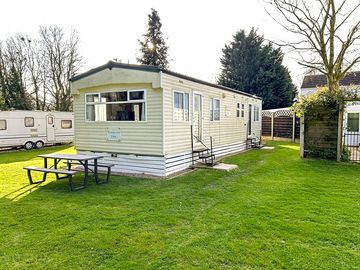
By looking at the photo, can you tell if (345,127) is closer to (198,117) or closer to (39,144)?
(198,117)

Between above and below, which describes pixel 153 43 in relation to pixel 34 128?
above

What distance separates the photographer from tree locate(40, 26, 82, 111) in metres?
22.9

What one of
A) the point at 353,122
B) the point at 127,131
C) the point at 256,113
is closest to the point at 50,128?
the point at 127,131

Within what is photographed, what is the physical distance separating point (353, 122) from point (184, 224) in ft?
49.2

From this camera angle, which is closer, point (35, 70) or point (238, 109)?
point (238, 109)

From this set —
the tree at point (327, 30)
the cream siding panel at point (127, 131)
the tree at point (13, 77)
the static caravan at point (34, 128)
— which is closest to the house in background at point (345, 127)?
the tree at point (327, 30)

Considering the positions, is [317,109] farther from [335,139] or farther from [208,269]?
[208,269]

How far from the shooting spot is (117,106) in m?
8.13

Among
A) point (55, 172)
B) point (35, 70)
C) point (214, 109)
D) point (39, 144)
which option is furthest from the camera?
point (35, 70)

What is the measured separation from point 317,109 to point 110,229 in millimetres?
8791

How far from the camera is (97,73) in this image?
326 inches

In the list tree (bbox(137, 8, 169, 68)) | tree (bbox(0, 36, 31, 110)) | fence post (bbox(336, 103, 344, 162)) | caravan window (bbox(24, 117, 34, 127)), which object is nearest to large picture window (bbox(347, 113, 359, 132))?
fence post (bbox(336, 103, 344, 162))

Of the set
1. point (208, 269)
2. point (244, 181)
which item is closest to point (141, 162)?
point (244, 181)

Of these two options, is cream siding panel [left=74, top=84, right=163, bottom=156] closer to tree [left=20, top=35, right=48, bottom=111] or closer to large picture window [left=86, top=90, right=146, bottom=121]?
large picture window [left=86, top=90, right=146, bottom=121]
